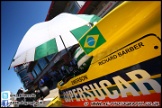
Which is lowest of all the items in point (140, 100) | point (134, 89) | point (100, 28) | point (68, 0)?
point (140, 100)

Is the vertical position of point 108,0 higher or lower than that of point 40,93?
higher

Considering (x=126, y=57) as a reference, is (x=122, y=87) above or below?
below

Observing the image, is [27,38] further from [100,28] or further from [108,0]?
[108,0]

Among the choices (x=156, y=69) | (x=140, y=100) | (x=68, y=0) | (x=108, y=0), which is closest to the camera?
(x=156, y=69)

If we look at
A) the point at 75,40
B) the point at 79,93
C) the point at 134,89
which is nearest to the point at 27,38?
the point at 75,40

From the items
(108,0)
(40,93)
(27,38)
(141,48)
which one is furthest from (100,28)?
(108,0)

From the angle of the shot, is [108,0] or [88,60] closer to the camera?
[88,60]

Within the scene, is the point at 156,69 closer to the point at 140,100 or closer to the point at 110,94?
the point at 140,100

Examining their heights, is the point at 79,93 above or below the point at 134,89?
above

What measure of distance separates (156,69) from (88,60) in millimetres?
1194

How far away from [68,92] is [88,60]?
87 cm

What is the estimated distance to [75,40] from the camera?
173 inches

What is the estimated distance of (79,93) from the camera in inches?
104

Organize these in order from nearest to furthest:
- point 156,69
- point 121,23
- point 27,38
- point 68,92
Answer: point 156,69
point 121,23
point 68,92
point 27,38
